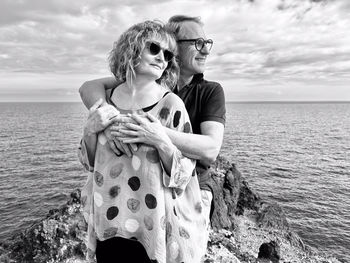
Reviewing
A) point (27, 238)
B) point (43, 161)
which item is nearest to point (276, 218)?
point (27, 238)

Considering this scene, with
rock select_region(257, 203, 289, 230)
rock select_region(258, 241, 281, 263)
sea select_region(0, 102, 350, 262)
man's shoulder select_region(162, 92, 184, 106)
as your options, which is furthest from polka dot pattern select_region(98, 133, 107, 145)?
sea select_region(0, 102, 350, 262)

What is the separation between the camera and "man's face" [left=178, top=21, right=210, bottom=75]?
3.40 meters

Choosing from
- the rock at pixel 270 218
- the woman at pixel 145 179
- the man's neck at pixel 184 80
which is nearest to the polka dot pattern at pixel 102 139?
the woman at pixel 145 179

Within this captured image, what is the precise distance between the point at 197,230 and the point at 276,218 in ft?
42.2

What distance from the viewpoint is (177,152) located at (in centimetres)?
253

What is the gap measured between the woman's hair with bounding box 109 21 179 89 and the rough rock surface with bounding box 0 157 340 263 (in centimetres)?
761

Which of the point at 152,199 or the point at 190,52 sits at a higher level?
the point at 190,52

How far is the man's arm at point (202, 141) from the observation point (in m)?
2.58

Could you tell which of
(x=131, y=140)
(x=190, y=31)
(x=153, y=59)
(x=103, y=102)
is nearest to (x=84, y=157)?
(x=103, y=102)

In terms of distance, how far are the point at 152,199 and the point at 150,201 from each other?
0.03 m

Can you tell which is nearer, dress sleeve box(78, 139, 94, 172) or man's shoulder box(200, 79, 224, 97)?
dress sleeve box(78, 139, 94, 172)

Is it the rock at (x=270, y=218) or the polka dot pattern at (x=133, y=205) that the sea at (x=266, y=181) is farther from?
the polka dot pattern at (x=133, y=205)

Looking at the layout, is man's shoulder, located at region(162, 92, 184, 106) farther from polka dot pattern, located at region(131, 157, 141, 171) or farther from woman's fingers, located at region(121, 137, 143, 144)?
polka dot pattern, located at region(131, 157, 141, 171)

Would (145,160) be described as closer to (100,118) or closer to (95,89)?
A: (100,118)
